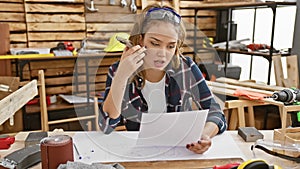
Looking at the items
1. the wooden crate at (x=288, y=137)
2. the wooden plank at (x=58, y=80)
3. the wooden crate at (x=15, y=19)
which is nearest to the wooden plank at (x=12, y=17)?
the wooden crate at (x=15, y=19)

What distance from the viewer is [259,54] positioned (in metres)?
2.38

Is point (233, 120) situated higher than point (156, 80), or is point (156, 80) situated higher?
point (156, 80)

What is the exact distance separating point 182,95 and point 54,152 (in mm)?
503

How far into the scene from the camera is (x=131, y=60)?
2.70 feet

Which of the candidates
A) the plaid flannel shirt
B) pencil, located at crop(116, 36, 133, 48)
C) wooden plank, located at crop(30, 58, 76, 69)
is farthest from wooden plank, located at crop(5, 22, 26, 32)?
pencil, located at crop(116, 36, 133, 48)

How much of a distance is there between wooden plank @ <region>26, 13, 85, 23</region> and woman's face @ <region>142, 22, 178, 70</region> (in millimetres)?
1997

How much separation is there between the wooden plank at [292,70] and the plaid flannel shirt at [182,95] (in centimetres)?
152

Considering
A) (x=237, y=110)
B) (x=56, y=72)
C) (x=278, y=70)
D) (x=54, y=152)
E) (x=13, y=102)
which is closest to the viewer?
(x=54, y=152)

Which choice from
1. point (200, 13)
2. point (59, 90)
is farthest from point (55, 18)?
point (200, 13)

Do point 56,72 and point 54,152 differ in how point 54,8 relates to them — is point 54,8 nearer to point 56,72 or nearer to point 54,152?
point 56,72

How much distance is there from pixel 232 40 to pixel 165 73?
2070mm

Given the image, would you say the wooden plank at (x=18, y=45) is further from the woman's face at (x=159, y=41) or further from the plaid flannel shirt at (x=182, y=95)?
the woman's face at (x=159, y=41)

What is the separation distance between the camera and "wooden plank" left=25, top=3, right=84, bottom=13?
2528 mm

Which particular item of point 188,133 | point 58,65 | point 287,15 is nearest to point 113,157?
point 188,133
